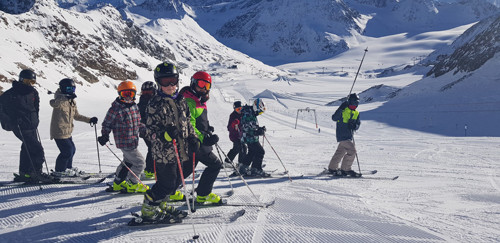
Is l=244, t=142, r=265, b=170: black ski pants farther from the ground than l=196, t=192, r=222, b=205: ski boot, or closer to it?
farther from the ground

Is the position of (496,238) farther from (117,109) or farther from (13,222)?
(13,222)

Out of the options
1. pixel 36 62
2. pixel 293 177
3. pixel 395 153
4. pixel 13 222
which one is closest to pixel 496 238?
pixel 293 177

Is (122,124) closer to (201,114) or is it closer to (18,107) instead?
(201,114)

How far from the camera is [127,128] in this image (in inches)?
212

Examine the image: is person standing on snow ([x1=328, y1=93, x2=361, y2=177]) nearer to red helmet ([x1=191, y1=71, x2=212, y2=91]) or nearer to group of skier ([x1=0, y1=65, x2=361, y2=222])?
group of skier ([x1=0, y1=65, x2=361, y2=222])

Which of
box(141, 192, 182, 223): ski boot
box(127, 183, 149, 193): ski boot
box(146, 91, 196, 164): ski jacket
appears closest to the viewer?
box(146, 91, 196, 164): ski jacket

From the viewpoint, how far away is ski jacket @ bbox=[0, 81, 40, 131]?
5.79 meters

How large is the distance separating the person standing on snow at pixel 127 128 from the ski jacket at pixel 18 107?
5.65 feet

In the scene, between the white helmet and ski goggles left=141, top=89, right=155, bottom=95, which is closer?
ski goggles left=141, top=89, right=155, bottom=95

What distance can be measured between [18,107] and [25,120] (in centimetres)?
26

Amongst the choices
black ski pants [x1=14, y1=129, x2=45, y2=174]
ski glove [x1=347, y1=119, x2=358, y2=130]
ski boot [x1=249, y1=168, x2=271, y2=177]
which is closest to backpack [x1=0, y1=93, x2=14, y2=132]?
black ski pants [x1=14, y1=129, x2=45, y2=174]

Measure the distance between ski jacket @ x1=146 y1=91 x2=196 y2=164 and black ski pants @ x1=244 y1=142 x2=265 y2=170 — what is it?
3.37m

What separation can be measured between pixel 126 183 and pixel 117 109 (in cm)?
130

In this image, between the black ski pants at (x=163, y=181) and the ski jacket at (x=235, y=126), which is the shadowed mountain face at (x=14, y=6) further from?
the black ski pants at (x=163, y=181)
